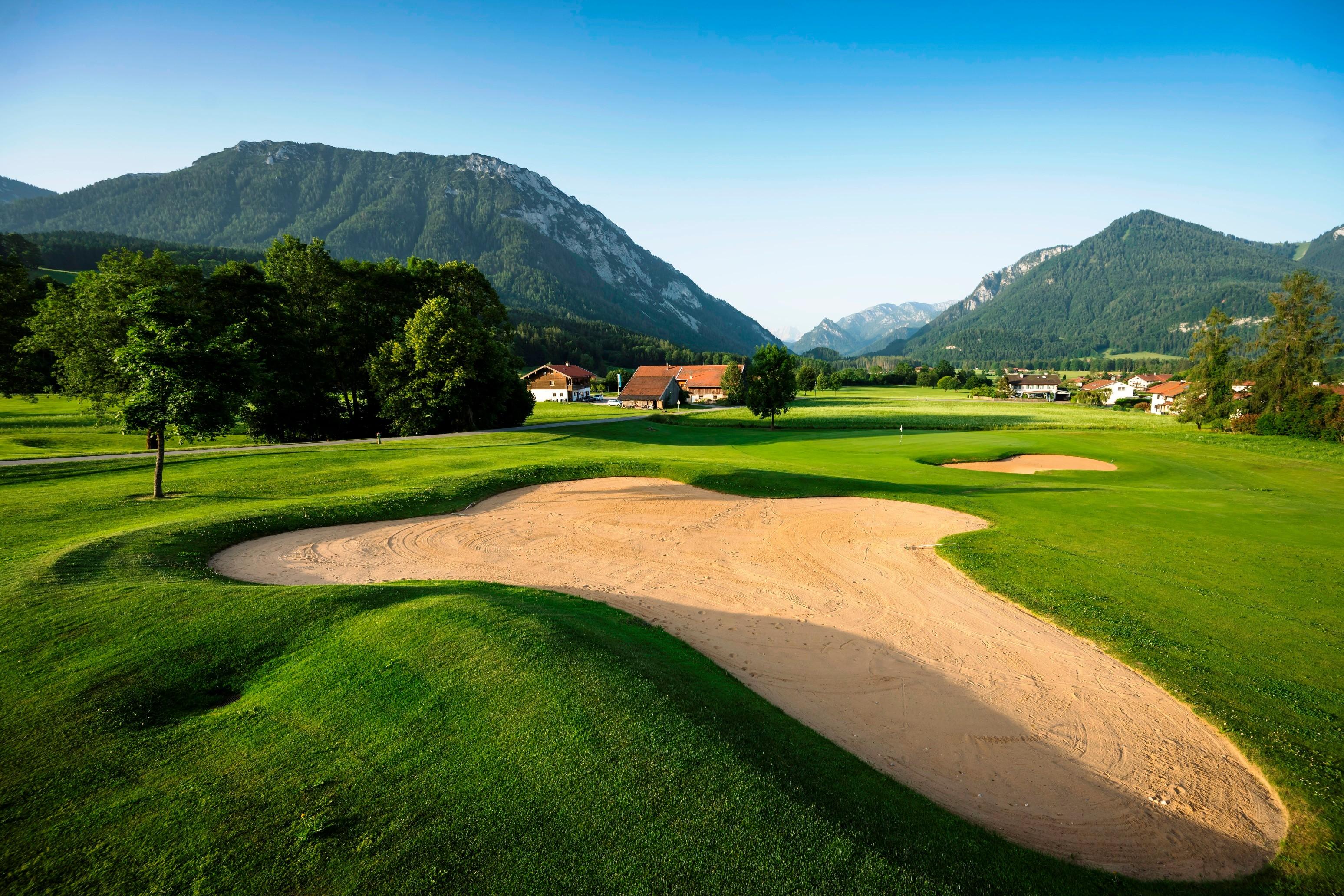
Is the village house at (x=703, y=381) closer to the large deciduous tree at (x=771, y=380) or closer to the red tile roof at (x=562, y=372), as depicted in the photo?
the red tile roof at (x=562, y=372)

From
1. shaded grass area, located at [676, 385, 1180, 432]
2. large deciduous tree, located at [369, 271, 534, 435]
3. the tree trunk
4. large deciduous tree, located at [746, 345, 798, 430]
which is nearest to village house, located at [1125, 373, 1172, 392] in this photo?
shaded grass area, located at [676, 385, 1180, 432]

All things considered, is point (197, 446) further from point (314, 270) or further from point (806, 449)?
point (806, 449)

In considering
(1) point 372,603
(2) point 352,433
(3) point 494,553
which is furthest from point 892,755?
(2) point 352,433

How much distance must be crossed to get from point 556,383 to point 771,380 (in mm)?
63185

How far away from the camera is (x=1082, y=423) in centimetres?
7331

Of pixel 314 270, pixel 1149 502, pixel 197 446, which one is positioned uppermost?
pixel 314 270

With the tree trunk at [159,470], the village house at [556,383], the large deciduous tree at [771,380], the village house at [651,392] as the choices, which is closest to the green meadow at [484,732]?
the tree trunk at [159,470]

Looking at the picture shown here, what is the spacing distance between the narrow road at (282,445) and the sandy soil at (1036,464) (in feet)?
115

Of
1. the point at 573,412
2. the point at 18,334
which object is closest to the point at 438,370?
the point at 18,334

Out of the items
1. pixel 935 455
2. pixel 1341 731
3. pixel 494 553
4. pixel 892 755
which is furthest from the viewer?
pixel 935 455

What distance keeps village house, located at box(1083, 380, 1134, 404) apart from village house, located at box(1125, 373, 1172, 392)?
52.0 inches

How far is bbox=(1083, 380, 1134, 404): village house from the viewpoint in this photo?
138000 mm

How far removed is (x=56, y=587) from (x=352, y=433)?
4150 cm

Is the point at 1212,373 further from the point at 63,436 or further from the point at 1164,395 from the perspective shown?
the point at 63,436
